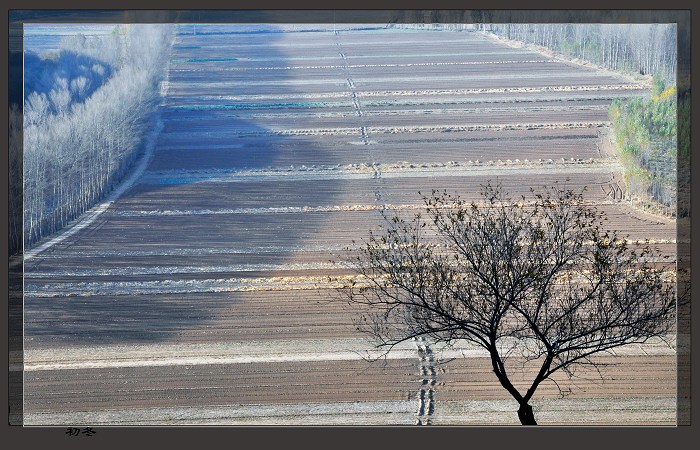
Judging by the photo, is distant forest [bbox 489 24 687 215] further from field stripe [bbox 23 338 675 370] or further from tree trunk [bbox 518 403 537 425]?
tree trunk [bbox 518 403 537 425]

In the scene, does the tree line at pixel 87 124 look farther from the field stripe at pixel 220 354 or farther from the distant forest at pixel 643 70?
the distant forest at pixel 643 70

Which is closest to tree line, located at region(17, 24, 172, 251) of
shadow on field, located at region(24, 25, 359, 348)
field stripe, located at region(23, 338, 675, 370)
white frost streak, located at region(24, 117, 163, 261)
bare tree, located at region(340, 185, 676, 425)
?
white frost streak, located at region(24, 117, 163, 261)

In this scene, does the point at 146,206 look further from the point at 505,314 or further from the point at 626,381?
the point at 626,381

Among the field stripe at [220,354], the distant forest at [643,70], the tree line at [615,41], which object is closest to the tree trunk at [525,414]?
the field stripe at [220,354]

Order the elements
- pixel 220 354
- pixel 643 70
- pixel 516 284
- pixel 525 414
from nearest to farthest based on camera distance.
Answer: pixel 516 284 < pixel 525 414 < pixel 220 354 < pixel 643 70

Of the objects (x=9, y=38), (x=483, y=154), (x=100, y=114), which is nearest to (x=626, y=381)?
(x=483, y=154)

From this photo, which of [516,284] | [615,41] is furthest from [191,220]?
[615,41]

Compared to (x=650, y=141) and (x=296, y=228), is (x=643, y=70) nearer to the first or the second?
(x=650, y=141)
